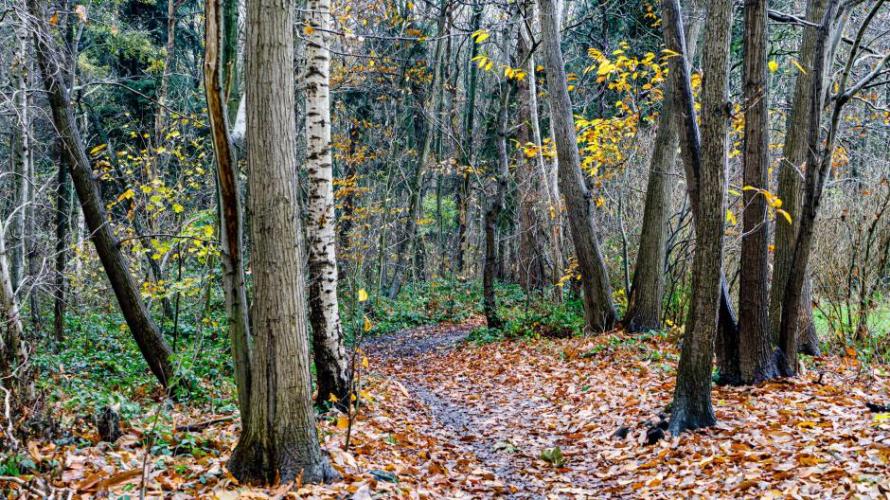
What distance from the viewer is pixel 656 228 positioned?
10.5m

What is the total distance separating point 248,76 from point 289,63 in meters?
0.31

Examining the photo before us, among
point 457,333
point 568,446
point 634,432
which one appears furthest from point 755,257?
point 457,333

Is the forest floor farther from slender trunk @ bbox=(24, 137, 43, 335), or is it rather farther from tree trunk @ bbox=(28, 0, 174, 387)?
slender trunk @ bbox=(24, 137, 43, 335)

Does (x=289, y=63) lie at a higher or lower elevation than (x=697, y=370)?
higher

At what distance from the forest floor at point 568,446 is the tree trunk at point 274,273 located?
0.90ft

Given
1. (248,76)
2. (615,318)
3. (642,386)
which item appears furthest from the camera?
(615,318)

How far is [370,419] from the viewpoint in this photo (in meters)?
6.94

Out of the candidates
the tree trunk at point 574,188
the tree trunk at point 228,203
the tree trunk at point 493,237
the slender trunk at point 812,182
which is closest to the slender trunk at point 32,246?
the tree trunk at point 228,203

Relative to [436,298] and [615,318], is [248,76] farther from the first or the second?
[436,298]

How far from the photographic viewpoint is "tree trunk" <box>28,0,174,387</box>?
7.36 metres

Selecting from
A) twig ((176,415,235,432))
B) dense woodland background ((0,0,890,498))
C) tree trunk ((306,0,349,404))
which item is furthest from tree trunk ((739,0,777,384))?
twig ((176,415,235,432))

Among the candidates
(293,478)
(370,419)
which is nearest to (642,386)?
(370,419)

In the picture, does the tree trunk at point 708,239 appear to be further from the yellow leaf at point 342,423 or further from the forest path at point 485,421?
the yellow leaf at point 342,423

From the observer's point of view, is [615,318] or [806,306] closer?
[806,306]
